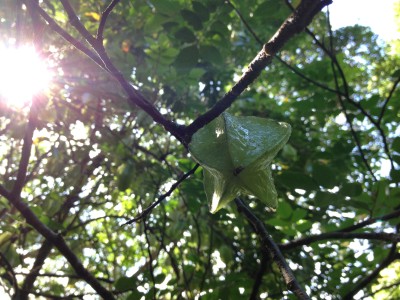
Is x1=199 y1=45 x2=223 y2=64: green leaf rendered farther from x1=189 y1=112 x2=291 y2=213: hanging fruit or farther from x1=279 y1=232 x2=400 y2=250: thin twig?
x1=279 y1=232 x2=400 y2=250: thin twig

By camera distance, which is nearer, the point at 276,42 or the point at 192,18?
the point at 276,42

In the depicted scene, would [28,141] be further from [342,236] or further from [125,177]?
[342,236]

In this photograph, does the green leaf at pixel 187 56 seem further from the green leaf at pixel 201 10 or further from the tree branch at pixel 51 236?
the tree branch at pixel 51 236

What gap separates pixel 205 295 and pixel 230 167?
1305mm

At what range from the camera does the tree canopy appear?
163cm

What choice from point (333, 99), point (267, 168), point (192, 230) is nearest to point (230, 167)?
point (267, 168)

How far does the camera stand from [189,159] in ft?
8.43

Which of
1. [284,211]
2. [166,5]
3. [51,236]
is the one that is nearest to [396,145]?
[284,211]

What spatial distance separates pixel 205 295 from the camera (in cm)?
220

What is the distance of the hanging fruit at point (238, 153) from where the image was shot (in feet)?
3.77

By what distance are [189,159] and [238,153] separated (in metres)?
1.43

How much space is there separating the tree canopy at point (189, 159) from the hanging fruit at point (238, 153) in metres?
0.02

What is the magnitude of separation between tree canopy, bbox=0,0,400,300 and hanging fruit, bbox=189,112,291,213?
0.9 inches

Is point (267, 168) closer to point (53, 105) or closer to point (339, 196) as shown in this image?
point (339, 196)
